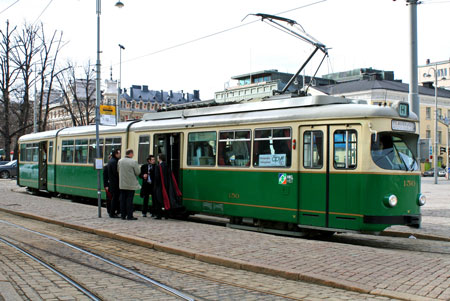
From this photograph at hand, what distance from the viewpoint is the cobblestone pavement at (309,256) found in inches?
259

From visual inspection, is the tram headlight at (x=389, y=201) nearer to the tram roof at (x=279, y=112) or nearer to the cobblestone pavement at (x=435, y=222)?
the tram roof at (x=279, y=112)

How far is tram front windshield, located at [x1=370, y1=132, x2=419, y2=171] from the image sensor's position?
399 inches

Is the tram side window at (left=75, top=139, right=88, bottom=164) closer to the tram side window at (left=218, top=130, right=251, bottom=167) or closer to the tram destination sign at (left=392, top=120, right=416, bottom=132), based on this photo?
the tram side window at (left=218, top=130, right=251, bottom=167)

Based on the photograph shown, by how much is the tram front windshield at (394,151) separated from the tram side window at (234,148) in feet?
9.99

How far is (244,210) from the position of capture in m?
12.1

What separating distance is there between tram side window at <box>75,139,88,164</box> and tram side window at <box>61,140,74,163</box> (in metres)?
0.49

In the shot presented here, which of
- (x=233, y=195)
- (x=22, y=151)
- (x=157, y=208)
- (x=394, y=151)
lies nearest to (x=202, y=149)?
(x=233, y=195)

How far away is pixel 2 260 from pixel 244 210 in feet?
18.2

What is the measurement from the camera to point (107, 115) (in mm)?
14094

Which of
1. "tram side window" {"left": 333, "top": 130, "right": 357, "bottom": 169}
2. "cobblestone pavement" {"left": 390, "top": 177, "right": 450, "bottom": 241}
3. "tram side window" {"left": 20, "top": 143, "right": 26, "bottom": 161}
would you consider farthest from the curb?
"tram side window" {"left": 20, "top": 143, "right": 26, "bottom": 161}

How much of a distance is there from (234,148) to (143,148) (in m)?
4.22

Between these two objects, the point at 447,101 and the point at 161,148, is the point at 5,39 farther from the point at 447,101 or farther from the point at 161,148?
the point at 447,101

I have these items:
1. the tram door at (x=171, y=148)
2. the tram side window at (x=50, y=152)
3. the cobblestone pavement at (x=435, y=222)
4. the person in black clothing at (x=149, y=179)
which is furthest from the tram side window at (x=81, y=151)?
the cobblestone pavement at (x=435, y=222)

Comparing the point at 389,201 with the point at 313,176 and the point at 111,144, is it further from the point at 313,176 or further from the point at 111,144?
the point at 111,144
